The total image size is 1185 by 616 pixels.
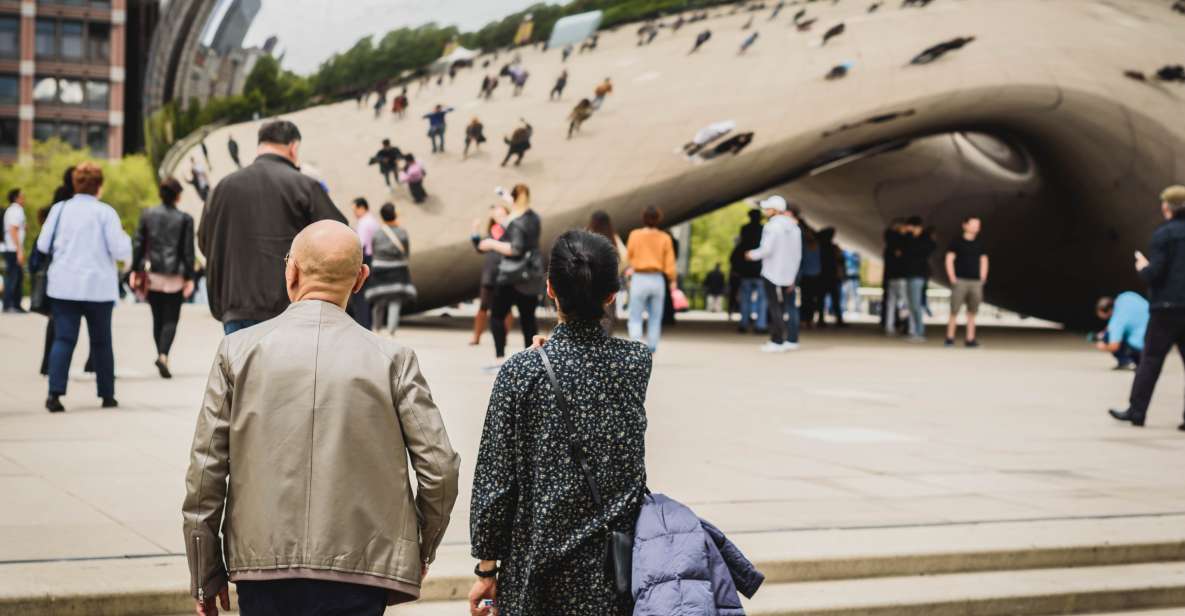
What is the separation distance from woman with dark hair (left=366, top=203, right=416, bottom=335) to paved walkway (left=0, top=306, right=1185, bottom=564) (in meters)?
1.79

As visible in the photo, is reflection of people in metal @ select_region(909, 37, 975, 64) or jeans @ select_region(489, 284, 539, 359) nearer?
jeans @ select_region(489, 284, 539, 359)

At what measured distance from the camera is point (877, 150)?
2061 cm

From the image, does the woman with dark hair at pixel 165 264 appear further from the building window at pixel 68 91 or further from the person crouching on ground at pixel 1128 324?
the building window at pixel 68 91

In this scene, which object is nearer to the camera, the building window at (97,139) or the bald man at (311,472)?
the bald man at (311,472)

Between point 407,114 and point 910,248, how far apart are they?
6919mm

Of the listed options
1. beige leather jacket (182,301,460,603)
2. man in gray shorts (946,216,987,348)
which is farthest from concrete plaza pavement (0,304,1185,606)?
man in gray shorts (946,216,987,348)

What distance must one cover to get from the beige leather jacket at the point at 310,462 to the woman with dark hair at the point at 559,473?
285 mm

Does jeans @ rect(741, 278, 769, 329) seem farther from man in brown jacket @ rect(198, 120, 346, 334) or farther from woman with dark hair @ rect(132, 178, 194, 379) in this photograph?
man in brown jacket @ rect(198, 120, 346, 334)

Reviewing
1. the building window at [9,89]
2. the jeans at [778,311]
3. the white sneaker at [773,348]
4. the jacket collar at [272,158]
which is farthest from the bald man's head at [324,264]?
the building window at [9,89]

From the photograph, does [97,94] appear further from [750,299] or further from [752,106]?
[752,106]

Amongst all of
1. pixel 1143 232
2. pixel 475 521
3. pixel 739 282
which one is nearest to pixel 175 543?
pixel 475 521

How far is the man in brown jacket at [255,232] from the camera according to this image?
20.9ft

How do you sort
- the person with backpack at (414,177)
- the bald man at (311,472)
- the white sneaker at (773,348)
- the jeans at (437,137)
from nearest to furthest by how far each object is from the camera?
the bald man at (311,472) → the white sneaker at (773,348) → the person with backpack at (414,177) → the jeans at (437,137)

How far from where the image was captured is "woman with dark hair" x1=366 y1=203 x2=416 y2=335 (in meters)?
15.4
